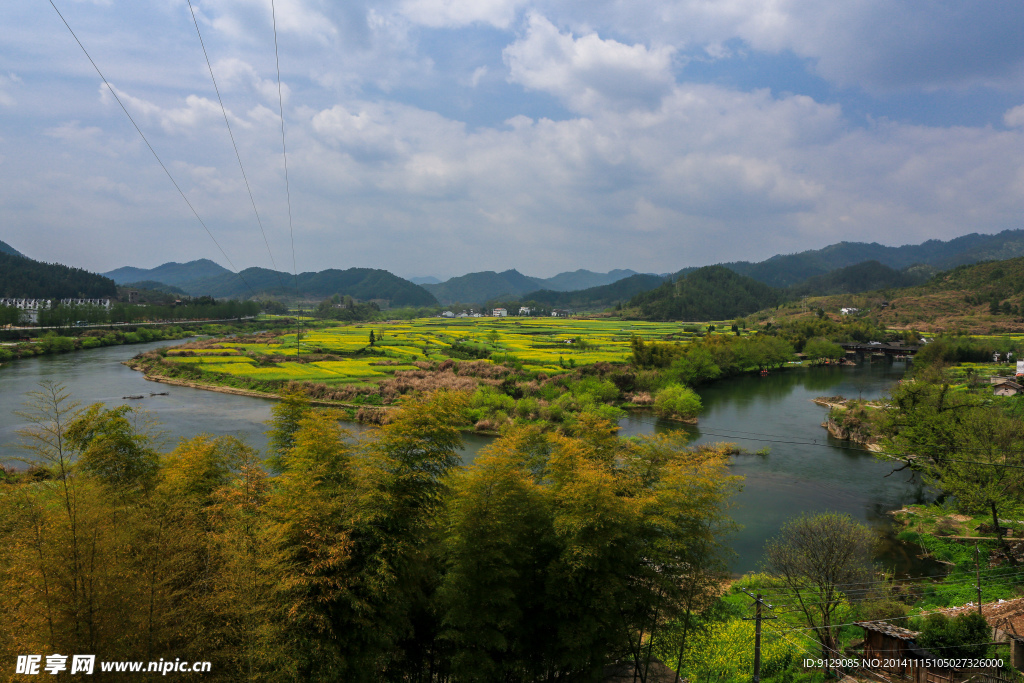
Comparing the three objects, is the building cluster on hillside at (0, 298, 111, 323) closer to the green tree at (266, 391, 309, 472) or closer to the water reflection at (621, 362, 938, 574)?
the green tree at (266, 391, 309, 472)

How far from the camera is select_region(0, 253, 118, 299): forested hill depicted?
95812 mm

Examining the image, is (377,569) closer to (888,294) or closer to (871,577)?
(871,577)

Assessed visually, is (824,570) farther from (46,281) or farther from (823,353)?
(46,281)

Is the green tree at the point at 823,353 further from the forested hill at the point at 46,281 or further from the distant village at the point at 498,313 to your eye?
the forested hill at the point at 46,281

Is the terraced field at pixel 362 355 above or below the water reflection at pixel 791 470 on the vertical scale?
above

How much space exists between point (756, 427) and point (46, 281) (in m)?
136

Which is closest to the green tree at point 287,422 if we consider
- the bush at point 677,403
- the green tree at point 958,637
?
the green tree at point 958,637

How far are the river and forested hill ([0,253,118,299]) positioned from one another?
218 ft

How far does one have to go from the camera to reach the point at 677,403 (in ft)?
106

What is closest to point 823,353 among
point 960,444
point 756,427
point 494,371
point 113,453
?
point 756,427

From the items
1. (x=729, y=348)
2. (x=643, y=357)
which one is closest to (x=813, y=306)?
(x=729, y=348)

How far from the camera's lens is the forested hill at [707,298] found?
391ft

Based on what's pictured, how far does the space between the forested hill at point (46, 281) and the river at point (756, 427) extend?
66421 mm

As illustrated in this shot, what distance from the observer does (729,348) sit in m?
50.5
